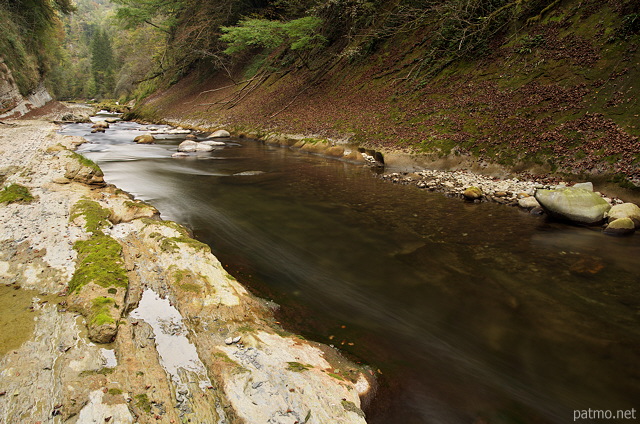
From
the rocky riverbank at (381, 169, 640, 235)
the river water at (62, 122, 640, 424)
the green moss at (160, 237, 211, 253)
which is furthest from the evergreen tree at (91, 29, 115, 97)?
the green moss at (160, 237, 211, 253)

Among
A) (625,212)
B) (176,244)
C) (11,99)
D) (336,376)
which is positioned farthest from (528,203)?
(11,99)

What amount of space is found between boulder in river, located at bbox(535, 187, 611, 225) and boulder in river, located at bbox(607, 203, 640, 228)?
130 millimetres

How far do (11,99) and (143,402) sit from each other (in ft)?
133

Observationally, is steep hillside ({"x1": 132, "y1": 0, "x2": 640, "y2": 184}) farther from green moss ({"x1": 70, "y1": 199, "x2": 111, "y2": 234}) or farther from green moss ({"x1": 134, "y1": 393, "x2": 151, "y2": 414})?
green moss ({"x1": 134, "y1": 393, "x2": 151, "y2": 414})

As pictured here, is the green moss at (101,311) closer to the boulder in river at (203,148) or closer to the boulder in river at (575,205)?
the boulder in river at (575,205)

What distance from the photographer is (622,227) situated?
6.74 meters

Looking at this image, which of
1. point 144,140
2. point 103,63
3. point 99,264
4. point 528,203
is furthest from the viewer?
point 103,63

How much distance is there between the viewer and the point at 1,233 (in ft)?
17.7

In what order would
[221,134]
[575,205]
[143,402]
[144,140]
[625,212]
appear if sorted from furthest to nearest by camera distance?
[221,134] → [144,140] → [575,205] → [625,212] → [143,402]

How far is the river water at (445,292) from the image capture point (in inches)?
133

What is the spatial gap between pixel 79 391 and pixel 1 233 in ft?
14.9

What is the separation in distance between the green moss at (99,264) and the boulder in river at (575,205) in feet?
28.3

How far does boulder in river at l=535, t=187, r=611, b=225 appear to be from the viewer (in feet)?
23.4
